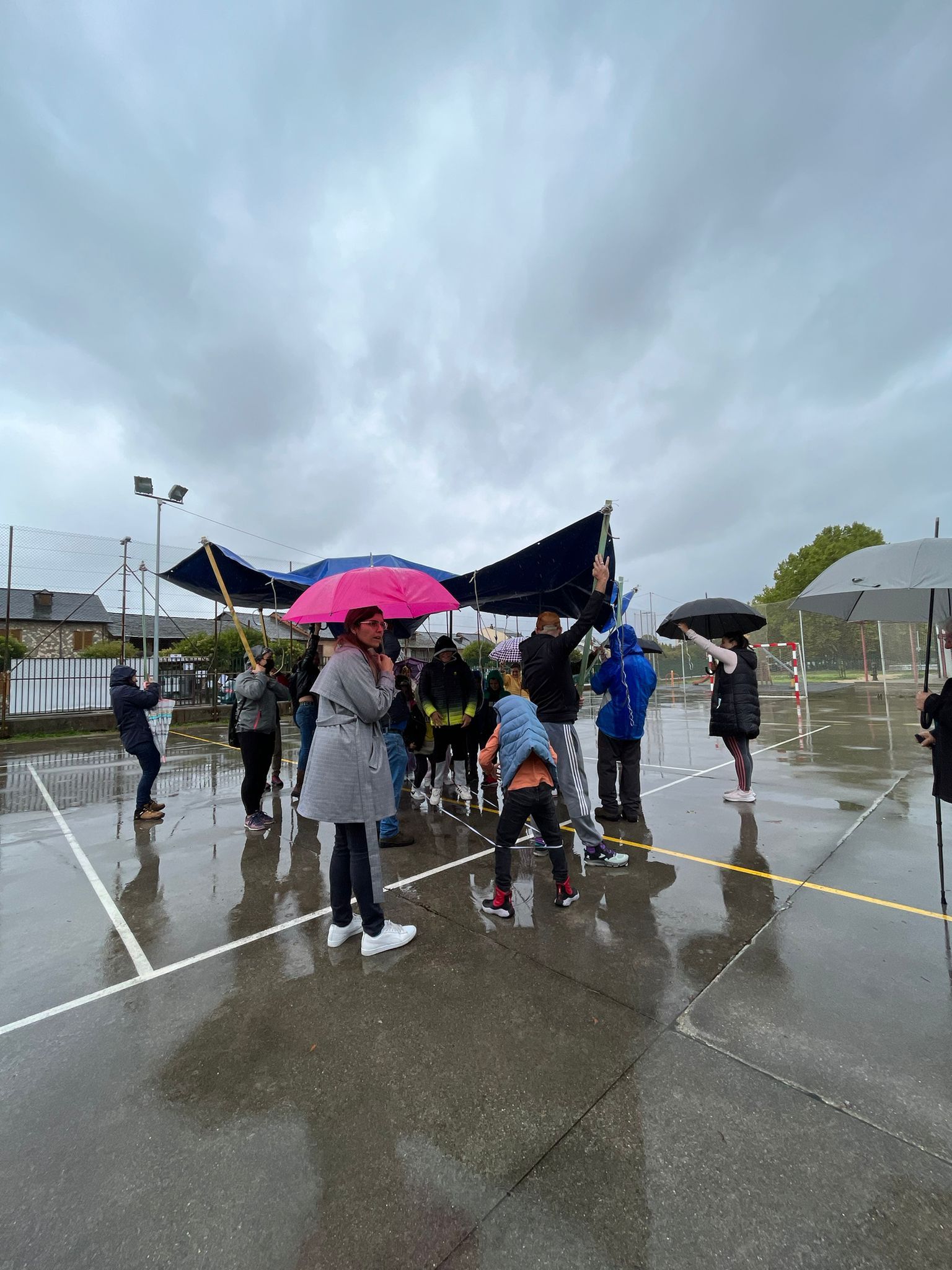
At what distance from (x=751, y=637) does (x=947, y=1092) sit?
22368 mm

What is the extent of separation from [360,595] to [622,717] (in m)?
2.86

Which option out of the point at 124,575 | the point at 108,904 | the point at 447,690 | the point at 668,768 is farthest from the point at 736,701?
the point at 124,575

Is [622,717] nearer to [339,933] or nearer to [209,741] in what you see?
[339,933]

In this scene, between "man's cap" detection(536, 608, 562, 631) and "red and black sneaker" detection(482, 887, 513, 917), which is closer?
"red and black sneaker" detection(482, 887, 513, 917)

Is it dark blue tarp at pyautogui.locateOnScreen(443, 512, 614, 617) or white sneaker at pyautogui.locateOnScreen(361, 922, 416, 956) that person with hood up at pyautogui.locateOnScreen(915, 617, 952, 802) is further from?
Answer: white sneaker at pyautogui.locateOnScreen(361, 922, 416, 956)

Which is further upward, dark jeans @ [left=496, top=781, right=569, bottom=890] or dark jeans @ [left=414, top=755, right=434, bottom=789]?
dark jeans @ [left=496, top=781, right=569, bottom=890]

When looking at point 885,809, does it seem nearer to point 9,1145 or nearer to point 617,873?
point 617,873

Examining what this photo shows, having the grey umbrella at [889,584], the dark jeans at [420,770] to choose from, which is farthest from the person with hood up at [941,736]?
the dark jeans at [420,770]

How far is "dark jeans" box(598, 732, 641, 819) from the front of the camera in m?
5.33

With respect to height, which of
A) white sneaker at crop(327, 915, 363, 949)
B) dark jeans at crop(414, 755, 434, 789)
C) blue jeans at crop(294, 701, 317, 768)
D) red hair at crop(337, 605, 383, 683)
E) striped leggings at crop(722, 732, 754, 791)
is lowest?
white sneaker at crop(327, 915, 363, 949)

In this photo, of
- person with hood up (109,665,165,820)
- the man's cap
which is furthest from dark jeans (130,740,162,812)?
the man's cap

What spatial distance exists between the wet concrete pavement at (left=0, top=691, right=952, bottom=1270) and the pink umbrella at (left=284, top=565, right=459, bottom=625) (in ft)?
6.83

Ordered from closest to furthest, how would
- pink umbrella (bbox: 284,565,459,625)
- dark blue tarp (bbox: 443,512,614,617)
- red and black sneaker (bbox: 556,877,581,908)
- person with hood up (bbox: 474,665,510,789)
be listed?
red and black sneaker (bbox: 556,877,581,908) → pink umbrella (bbox: 284,565,459,625) → dark blue tarp (bbox: 443,512,614,617) → person with hood up (bbox: 474,665,510,789)

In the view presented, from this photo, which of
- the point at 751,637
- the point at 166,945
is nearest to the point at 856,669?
the point at 751,637
